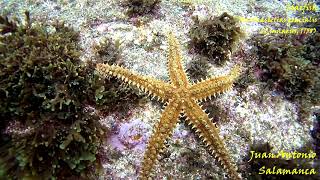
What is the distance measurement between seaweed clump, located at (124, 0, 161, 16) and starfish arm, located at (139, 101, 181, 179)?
2484mm

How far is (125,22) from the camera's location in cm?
608

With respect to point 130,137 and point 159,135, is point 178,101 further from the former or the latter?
point 130,137

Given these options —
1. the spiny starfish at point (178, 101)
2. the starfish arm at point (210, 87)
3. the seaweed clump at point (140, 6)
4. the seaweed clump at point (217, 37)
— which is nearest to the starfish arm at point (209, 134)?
the spiny starfish at point (178, 101)

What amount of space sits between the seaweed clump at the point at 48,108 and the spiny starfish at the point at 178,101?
1.61 ft

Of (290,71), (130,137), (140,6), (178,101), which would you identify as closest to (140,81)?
(178,101)

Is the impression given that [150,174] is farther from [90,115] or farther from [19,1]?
[19,1]

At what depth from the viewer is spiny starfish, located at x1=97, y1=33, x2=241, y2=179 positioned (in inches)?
173

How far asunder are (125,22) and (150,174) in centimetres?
333

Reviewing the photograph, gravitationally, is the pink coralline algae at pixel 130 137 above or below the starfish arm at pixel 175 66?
below

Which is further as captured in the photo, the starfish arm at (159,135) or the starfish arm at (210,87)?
the starfish arm at (210,87)

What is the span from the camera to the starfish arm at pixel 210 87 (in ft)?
15.8

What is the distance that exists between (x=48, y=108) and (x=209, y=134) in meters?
2.58

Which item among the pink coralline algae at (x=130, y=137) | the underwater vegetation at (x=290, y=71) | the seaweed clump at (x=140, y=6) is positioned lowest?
the pink coralline algae at (x=130, y=137)

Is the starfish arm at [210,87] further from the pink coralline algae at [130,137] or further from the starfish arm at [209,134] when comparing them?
the pink coralline algae at [130,137]
